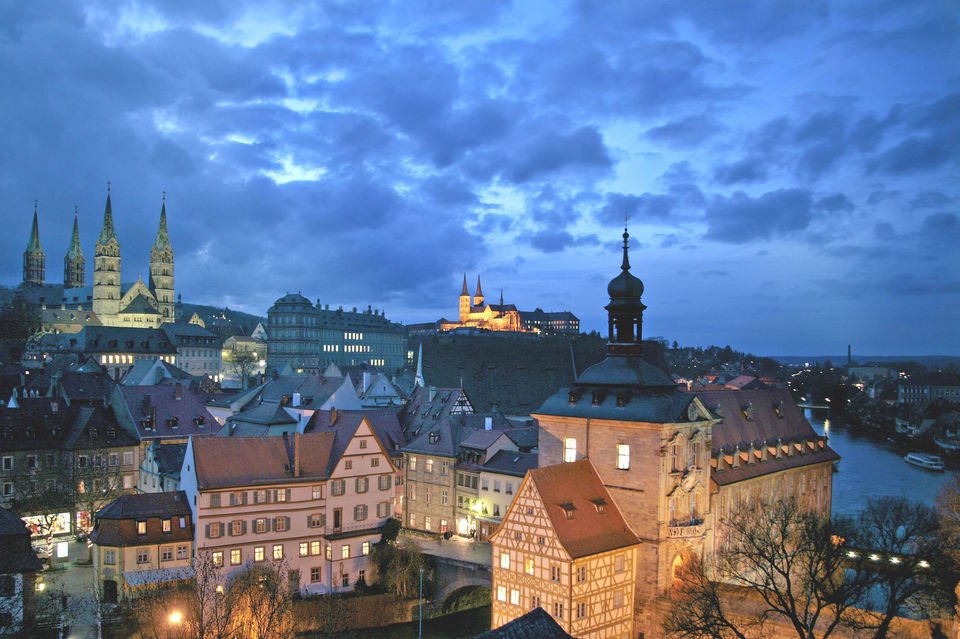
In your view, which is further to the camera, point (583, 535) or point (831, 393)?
point (831, 393)

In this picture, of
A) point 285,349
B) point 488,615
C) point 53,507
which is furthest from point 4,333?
point 488,615

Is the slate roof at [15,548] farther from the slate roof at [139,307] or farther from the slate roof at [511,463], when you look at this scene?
the slate roof at [139,307]

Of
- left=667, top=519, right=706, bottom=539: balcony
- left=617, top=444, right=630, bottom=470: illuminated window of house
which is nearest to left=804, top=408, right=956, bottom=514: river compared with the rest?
left=667, top=519, right=706, bottom=539: balcony

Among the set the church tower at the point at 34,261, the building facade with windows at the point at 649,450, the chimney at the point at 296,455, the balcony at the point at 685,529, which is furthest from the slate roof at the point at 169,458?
the church tower at the point at 34,261

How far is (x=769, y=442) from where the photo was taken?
133 feet

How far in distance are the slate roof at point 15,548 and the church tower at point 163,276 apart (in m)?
140

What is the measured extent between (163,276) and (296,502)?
139 metres

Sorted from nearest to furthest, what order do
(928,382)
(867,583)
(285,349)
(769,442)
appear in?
(867,583)
(769,442)
(285,349)
(928,382)

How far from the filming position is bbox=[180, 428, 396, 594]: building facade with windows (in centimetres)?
3588

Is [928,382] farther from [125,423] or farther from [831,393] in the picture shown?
[125,423]

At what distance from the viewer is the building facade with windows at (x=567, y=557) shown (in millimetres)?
26344

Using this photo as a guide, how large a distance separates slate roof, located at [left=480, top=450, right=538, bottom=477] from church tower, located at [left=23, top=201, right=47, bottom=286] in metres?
179

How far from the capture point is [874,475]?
72875mm

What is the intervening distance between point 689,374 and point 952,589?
13332cm
